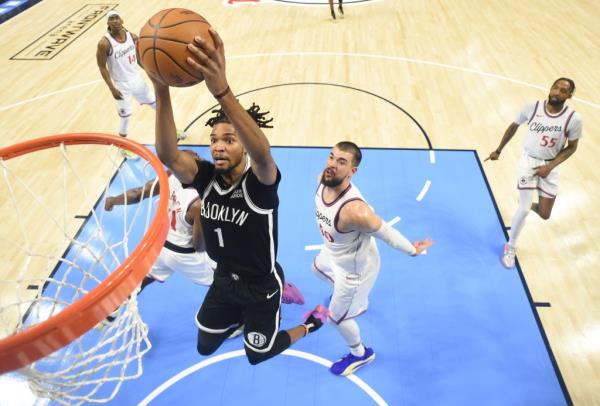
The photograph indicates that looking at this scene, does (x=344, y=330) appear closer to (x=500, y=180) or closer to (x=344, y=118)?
(x=500, y=180)

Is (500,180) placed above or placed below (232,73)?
below

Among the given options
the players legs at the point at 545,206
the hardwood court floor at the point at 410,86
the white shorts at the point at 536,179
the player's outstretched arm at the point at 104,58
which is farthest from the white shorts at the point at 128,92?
the players legs at the point at 545,206

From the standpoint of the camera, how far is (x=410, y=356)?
372 cm

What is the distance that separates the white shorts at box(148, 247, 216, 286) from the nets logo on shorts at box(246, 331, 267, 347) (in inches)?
30.9

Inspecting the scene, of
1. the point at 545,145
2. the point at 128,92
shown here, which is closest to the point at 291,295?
the point at 545,145

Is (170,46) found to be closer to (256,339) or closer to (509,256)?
(256,339)

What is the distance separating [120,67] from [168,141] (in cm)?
421

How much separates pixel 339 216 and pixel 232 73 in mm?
5970

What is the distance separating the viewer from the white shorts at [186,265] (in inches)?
140

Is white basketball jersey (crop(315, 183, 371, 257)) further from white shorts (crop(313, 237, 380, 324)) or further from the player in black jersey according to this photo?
the player in black jersey

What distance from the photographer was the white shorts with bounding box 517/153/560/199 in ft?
13.8

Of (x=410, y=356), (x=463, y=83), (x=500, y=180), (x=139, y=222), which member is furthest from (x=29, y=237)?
(x=463, y=83)

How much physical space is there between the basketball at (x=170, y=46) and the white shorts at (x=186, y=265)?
179 cm

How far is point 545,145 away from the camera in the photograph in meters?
4.14
